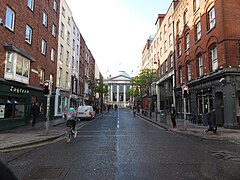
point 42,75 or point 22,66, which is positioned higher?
point 42,75

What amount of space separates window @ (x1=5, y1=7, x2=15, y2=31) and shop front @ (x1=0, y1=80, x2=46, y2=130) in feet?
13.3

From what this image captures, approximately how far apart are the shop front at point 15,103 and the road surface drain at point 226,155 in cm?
1240

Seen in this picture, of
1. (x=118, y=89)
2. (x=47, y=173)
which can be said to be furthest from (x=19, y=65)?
(x=118, y=89)

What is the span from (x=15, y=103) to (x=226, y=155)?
13709mm

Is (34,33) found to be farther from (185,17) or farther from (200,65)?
(185,17)

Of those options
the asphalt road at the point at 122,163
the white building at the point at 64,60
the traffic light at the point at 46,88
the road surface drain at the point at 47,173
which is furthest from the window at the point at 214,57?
the white building at the point at 64,60

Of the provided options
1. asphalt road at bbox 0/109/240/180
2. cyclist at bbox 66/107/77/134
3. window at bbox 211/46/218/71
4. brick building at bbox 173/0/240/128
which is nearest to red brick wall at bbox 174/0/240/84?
brick building at bbox 173/0/240/128

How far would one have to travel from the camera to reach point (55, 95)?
22.8 metres

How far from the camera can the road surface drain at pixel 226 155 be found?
6.70 metres

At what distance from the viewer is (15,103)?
47.5 feet

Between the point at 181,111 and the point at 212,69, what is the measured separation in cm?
852

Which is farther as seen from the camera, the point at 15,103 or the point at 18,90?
the point at 18,90

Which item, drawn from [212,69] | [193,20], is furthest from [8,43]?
[193,20]

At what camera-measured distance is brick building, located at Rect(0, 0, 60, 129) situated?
43.0 ft
